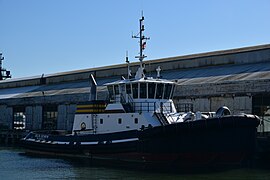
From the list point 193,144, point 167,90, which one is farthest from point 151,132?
point 167,90

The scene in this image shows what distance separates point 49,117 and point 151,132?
19.2m

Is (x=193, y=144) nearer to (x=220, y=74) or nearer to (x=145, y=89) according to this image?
(x=145, y=89)

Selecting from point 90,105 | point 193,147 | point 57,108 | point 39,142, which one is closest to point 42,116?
point 57,108

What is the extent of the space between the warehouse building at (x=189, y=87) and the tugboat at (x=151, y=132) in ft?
7.30

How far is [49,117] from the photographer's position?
111 ft

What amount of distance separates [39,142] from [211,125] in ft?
35.4

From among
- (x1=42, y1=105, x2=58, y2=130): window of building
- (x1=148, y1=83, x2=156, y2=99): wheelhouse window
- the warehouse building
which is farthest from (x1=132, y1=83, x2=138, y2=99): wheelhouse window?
(x1=42, y1=105, x2=58, y2=130): window of building

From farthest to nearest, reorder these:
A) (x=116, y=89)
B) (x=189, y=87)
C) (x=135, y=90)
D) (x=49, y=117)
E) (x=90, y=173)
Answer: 1. (x=49, y=117)
2. (x=189, y=87)
3. (x=116, y=89)
4. (x=135, y=90)
5. (x=90, y=173)

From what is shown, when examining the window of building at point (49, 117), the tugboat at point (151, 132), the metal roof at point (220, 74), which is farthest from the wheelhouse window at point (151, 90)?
the window of building at point (49, 117)

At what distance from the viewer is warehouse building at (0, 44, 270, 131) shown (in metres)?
21.7

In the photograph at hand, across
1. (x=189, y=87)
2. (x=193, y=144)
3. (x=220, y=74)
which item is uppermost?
(x=220, y=74)

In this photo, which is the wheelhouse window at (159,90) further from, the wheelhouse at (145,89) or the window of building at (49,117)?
the window of building at (49,117)

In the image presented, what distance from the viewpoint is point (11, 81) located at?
4928 centimetres

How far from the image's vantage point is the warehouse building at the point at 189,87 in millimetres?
21703
